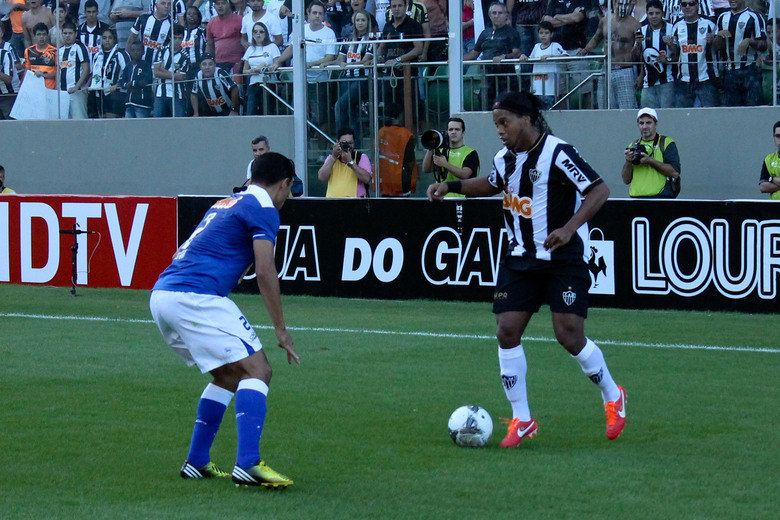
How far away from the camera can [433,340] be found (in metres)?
10.9

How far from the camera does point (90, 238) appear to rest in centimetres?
1486

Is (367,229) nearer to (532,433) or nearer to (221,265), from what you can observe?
(532,433)

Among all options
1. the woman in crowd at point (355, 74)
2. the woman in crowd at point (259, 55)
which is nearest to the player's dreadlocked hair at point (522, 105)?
the woman in crowd at point (355, 74)

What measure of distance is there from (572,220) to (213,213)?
6.84 ft

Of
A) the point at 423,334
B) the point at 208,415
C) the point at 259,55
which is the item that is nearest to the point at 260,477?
the point at 208,415

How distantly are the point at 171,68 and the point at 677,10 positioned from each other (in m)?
9.12

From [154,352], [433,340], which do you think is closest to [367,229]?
[433,340]

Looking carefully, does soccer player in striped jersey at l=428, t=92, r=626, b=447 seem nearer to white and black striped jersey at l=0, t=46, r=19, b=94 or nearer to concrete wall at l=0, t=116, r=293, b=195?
concrete wall at l=0, t=116, r=293, b=195

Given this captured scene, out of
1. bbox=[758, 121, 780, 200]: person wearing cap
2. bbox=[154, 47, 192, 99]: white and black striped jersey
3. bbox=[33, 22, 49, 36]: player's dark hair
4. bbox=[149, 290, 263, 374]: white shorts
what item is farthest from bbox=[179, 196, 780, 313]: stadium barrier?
bbox=[33, 22, 49, 36]: player's dark hair

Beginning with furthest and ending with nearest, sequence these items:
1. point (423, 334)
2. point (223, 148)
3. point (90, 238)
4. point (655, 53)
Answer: point (223, 148)
point (655, 53)
point (90, 238)
point (423, 334)

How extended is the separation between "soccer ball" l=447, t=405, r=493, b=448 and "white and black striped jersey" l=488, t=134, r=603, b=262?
985mm

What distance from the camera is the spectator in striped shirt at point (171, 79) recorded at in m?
20.0

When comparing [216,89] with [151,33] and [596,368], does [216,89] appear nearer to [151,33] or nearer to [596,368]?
[151,33]

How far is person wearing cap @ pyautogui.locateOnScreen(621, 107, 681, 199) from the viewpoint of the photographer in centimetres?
1386
